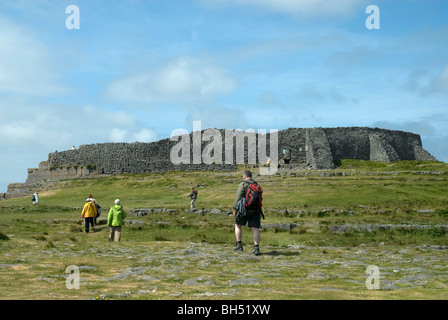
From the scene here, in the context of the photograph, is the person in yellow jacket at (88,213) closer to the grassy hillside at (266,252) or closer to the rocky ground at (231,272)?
the grassy hillside at (266,252)

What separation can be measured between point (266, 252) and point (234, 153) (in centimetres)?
4778

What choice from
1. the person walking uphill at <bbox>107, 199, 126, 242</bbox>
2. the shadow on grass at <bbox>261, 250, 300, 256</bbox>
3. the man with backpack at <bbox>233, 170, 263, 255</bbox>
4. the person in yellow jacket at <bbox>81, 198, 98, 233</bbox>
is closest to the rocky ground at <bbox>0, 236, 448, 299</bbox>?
the shadow on grass at <bbox>261, 250, 300, 256</bbox>

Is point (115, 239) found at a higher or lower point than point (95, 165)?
lower

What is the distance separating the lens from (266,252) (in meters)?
13.5

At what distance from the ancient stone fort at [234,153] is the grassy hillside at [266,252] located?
97.0 feet

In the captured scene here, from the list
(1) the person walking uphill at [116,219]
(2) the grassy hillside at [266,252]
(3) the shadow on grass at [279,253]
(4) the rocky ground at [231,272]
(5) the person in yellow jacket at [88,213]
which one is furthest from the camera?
(5) the person in yellow jacket at [88,213]

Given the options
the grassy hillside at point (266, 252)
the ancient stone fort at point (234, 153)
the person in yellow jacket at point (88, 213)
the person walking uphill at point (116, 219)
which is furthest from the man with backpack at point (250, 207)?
the ancient stone fort at point (234, 153)

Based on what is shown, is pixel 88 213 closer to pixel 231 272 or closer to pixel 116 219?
pixel 116 219

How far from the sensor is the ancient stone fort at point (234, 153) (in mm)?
61344

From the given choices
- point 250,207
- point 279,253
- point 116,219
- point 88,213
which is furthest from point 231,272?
point 88,213
